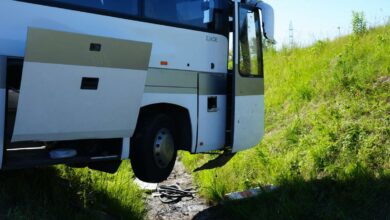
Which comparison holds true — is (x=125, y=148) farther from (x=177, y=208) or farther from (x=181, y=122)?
(x=177, y=208)

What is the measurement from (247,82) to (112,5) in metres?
2.86

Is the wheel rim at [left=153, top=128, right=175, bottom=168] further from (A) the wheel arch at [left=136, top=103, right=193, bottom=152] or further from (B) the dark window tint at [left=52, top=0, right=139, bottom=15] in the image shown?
(B) the dark window tint at [left=52, top=0, right=139, bottom=15]

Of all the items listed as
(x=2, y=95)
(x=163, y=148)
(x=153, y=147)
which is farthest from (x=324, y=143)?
(x=2, y=95)

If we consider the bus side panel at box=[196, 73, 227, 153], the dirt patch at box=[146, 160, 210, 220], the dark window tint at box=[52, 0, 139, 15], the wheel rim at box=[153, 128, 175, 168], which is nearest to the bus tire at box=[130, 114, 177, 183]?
the wheel rim at box=[153, 128, 175, 168]

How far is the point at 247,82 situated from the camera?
7.88m

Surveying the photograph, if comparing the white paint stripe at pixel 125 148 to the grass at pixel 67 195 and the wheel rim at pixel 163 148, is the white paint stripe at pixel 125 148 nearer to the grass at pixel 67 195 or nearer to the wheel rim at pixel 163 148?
the wheel rim at pixel 163 148

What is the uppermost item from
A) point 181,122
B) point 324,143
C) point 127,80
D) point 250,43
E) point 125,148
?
point 250,43

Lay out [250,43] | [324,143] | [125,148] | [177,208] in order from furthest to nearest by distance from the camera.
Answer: [177,208] < [324,143] < [250,43] < [125,148]

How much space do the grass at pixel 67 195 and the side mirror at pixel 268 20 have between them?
3.46m

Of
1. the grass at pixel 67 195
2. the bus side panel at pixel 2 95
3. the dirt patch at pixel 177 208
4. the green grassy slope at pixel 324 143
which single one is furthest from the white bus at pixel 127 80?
the dirt patch at pixel 177 208

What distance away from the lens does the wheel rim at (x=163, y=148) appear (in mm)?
6613

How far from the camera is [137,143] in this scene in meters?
6.41

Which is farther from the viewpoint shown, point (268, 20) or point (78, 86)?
A: point (268, 20)

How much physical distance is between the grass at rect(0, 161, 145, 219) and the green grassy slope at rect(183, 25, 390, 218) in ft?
5.99
